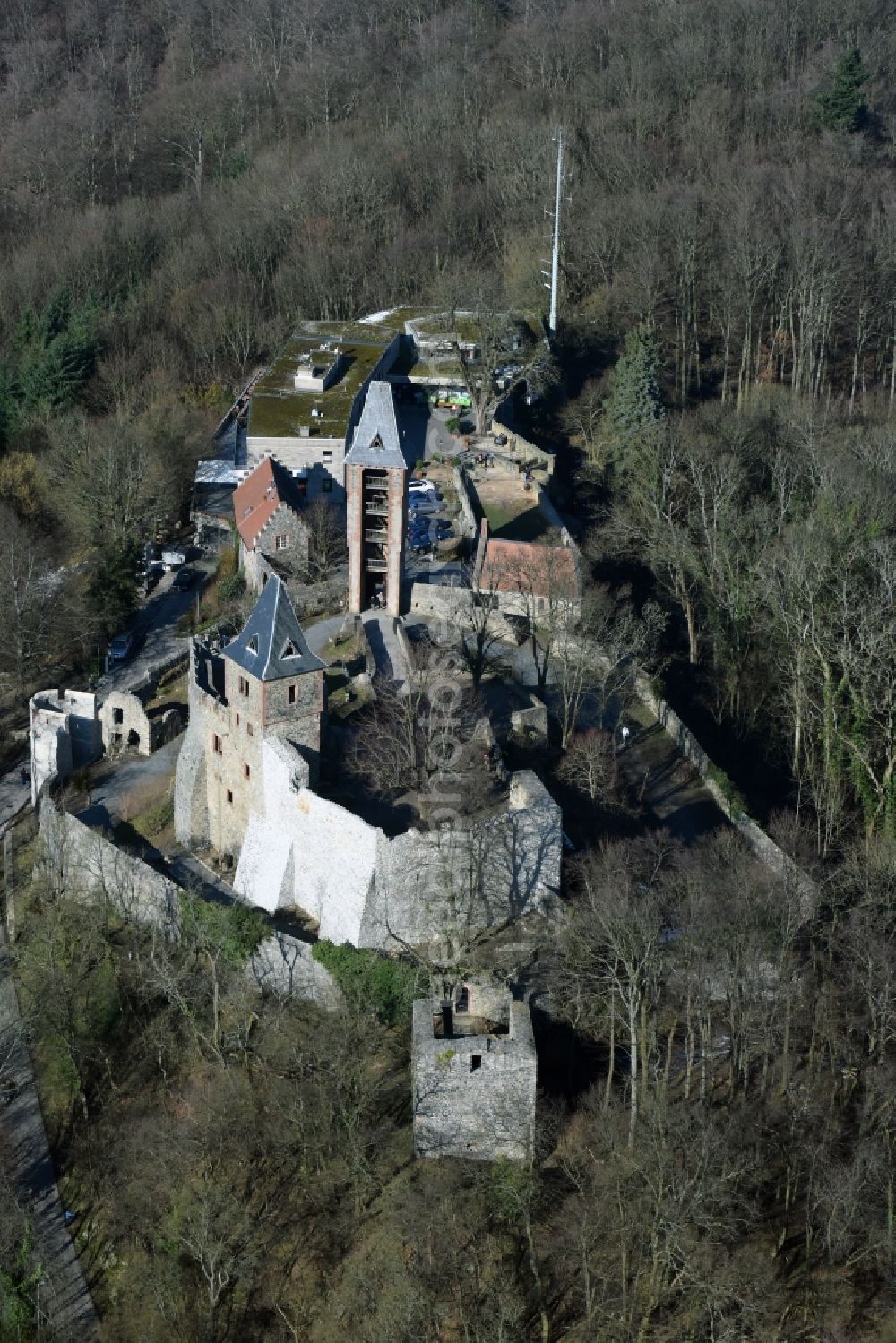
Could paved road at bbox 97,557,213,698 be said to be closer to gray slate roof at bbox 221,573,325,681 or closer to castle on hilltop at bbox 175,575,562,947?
castle on hilltop at bbox 175,575,562,947

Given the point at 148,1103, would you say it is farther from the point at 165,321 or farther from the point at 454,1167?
the point at 165,321

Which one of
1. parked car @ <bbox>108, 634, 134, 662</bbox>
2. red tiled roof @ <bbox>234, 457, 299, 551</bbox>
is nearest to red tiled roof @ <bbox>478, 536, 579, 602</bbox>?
red tiled roof @ <bbox>234, 457, 299, 551</bbox>

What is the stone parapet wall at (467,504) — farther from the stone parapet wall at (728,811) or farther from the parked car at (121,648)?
the parked car at (121,648)

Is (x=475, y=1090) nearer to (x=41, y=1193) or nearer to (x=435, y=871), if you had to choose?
(x=435, y=871)

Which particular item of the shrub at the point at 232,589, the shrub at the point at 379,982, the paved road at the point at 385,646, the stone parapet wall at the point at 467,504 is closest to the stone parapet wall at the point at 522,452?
the stone parapet wall at the point at 467,504

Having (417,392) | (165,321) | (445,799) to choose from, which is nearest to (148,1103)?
(445,799)
